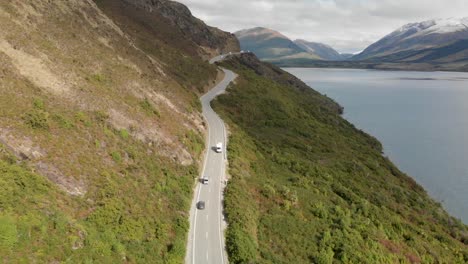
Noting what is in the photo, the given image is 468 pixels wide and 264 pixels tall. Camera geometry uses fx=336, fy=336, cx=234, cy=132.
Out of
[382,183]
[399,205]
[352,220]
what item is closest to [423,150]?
[382,183]

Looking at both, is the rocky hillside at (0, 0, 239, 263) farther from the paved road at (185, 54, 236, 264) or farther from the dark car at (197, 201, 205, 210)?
the dark car at (197, 201, 205, 210)

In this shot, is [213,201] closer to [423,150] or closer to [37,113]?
[37,113]

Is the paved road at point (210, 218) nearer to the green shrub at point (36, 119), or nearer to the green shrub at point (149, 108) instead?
the green shrub at point (149, 108)

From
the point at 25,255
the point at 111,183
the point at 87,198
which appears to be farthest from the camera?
the point at 111,183

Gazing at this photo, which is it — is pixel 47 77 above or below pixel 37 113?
above

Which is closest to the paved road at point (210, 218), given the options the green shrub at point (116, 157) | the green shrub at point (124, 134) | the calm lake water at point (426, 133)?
the green shrub at point (116, 157)

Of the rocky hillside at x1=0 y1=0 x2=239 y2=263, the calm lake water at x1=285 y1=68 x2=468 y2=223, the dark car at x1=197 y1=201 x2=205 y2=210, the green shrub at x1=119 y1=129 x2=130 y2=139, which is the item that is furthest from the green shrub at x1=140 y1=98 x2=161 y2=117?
the calm lake water at x1=285 y1=68 x2=468 y2=223

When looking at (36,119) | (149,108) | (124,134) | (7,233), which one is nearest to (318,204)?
(124,134)
